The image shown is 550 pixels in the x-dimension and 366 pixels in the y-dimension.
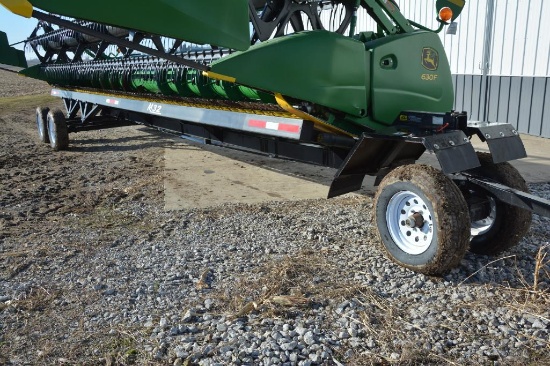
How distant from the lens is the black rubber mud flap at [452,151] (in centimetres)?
353

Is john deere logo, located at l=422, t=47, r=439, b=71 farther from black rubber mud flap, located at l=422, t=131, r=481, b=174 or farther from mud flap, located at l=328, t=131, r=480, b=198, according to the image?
black rubber mud flap, located at l=422, t=131, r=481, b=174

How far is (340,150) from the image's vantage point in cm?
461

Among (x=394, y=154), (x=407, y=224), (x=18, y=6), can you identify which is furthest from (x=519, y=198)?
(x=18, y=6)

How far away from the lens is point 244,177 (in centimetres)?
699

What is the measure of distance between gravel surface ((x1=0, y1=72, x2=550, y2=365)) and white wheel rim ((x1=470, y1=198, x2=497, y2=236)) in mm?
213

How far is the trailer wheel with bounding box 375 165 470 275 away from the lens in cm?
330

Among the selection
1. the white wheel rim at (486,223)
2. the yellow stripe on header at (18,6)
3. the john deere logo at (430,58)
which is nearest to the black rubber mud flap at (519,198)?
the white wheel rim at (486,223)

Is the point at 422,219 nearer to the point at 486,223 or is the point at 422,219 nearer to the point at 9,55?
the point at 486,223

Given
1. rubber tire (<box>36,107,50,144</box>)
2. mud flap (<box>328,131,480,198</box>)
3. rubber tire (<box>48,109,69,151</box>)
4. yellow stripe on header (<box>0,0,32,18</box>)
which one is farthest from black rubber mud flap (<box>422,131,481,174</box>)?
rubber tire (<box>36,107,50,144</box>)

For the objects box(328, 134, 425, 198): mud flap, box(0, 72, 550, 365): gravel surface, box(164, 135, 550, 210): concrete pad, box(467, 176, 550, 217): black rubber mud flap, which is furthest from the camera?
box(164, 135, 550, 210): concrete pad

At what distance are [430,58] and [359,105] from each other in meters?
0.94

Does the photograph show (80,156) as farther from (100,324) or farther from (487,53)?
(487,53)

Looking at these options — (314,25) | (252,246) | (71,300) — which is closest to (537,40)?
(314,25)

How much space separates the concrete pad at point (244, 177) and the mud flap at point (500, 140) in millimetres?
2071
